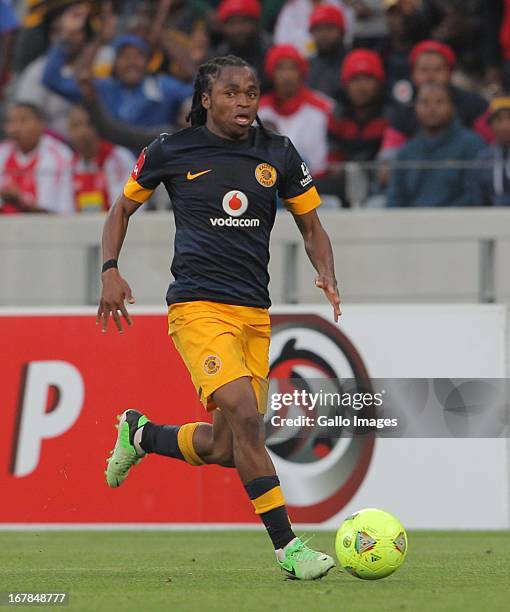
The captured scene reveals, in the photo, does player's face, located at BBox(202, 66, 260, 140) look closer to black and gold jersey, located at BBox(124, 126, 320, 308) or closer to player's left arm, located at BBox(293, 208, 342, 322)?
black and gold jersey, located at BBox(124, 126, 320, 308)

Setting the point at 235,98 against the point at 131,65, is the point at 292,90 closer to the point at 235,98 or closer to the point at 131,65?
the point at 131,65

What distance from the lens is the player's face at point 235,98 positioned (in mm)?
6891

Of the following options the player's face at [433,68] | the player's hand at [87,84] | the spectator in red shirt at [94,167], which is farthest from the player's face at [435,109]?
the player's hand at [87,84]

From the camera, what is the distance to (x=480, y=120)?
1284 cm

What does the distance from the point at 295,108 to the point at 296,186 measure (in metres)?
6.39

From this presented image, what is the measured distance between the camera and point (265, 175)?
7.02m

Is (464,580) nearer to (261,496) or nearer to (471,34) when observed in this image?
(261,496)

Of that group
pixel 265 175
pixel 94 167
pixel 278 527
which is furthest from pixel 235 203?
pixel 94 167

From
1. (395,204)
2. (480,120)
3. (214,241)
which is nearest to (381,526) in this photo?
(214,241)

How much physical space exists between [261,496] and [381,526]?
0.59 m

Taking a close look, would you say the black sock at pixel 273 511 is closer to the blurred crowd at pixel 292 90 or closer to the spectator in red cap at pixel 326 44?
the blurred crowd at pixel 292 90

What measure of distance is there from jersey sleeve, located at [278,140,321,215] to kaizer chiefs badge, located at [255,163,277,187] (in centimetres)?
8

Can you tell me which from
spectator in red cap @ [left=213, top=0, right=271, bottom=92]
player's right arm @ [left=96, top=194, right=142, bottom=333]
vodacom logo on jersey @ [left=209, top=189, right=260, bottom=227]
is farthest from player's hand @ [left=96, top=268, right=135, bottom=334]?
spectator in red cap @ [left=213, top=0, right=271, bottom=92]

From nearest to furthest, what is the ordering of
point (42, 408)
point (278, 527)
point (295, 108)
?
point (278, 527), point (42, 408), point (295, 108)
